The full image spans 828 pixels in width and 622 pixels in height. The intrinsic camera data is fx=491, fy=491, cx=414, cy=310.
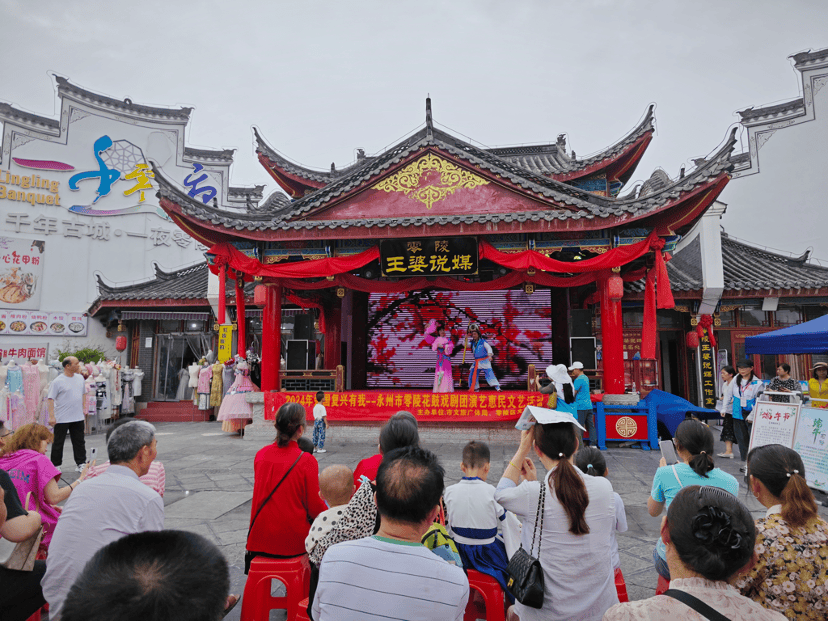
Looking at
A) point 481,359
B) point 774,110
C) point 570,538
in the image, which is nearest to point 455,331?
point 481,359

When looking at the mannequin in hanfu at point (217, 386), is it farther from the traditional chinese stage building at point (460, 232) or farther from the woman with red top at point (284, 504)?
the woman with red top at point (284, 504)

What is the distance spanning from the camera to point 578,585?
2.13 meters

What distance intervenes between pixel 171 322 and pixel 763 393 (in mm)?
15179

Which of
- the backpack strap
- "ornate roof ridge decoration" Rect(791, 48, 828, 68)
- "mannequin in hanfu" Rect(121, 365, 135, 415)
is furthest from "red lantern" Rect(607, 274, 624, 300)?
"ornate roof ridge decoration" Rect(791, 48, 828, 68)

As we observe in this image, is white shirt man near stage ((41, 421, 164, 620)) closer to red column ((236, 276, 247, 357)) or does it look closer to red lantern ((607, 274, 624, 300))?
red column ((236, 276, 247, 357))

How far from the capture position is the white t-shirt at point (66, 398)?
691 centimetres

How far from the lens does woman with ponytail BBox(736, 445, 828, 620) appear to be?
1878 millimetres

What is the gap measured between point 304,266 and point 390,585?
9.29 metres

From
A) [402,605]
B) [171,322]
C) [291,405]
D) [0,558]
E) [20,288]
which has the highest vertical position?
[20,288]

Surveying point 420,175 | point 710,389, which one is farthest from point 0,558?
point 710,389

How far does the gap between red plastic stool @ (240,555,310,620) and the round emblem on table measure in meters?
7.93

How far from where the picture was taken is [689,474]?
8.89 feet

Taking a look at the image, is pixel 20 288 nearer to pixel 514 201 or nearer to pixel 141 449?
pixel 514 201

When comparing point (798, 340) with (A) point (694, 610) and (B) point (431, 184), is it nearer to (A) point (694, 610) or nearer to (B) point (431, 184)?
(B) point (431, 184)
